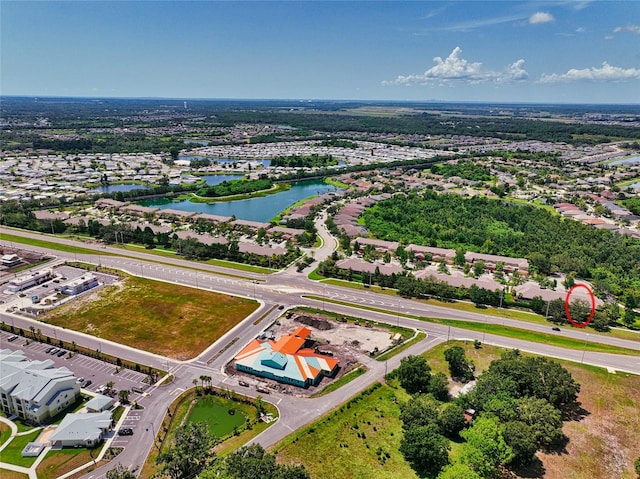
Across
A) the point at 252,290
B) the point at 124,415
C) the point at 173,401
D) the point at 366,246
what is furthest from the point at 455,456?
the point at 366,246

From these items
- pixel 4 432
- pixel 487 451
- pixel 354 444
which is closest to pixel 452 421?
pixel 487 451

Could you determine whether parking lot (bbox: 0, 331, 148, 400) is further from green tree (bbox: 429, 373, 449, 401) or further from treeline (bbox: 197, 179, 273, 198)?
treeline (bbox: 197, 179, 273, 198)

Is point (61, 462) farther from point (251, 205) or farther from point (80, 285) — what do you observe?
point (251, 205)

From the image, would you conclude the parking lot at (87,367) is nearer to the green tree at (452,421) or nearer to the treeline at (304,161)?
the green tree at (452,421)

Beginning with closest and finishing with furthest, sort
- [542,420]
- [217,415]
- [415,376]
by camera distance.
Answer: [542,420]
[217,415]
[415,376]

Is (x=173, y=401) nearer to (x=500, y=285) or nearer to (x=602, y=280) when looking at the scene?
(x=500, y=285)

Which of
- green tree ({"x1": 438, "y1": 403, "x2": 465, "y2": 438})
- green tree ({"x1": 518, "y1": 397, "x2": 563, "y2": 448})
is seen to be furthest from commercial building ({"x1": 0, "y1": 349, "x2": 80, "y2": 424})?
green tree ({"x1": 518, "y1": 397, "x2": 563, "y2": 448})

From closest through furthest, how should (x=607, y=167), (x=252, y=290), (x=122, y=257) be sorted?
(x=252, y=290)
(x=122, y=257)
(x=607, y=167)
